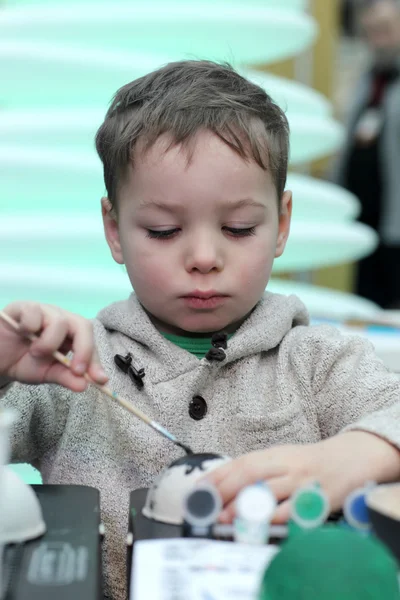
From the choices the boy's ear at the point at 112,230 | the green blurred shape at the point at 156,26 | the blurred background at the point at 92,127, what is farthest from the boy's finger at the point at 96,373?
the green blurred shape at the point at 156,26

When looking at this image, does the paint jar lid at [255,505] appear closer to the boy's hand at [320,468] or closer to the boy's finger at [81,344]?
the boy's hand at [320,468]

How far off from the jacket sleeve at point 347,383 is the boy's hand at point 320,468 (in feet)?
0.43

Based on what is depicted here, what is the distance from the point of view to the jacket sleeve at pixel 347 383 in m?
1.06

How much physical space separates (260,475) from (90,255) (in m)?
1.09

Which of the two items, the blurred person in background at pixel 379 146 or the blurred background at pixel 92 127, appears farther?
the blurred person in background at pixel 379 146

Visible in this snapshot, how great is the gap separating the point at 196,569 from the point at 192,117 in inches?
25.5

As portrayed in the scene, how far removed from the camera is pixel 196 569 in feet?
2.04

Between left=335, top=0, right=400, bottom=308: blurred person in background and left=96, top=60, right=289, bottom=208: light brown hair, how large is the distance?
8.09 feet

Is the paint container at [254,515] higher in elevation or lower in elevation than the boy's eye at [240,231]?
lower

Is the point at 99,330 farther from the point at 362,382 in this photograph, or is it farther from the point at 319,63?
the point at 319,63

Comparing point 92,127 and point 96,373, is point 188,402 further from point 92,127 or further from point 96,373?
point 92,127

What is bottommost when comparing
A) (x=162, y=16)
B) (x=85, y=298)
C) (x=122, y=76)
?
(x=85, y=298)

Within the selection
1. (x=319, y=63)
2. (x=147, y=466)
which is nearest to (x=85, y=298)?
(x=147, y=466)

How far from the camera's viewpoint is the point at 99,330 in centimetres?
121
